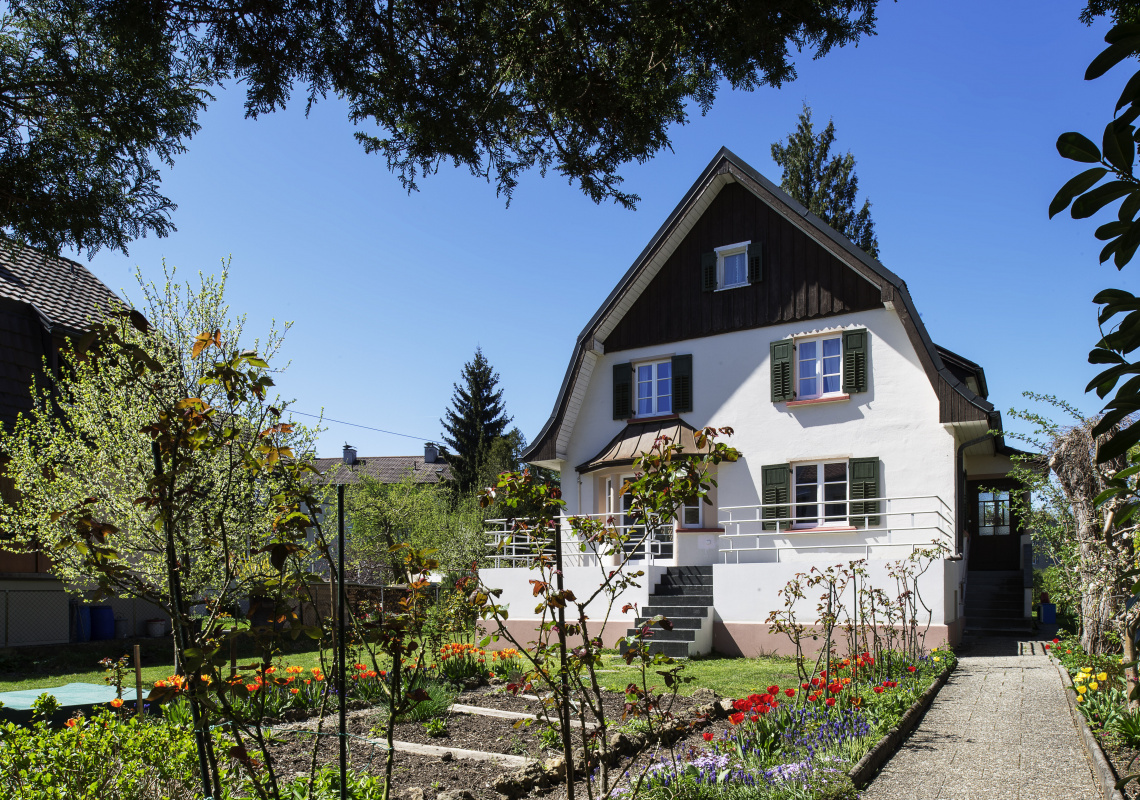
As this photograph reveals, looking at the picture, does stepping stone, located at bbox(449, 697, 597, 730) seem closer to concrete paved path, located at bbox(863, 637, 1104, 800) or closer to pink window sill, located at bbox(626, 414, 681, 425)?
concrete paved path, located at bbox(863, 637, 1104, 800)

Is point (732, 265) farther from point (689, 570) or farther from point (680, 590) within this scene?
point (680, 590)

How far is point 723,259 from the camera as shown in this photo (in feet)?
58.4

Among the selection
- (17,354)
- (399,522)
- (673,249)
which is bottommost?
(399,522)

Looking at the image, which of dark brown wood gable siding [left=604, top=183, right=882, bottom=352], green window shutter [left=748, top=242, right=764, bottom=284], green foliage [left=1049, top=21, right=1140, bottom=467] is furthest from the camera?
green window shutter [left=748, top=242, right=764, bottom=284]

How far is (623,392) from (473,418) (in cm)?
2168

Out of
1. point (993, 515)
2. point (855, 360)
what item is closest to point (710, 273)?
point (855, 360)

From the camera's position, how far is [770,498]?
16453mm

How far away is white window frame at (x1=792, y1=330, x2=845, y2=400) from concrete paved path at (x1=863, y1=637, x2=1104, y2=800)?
708cm

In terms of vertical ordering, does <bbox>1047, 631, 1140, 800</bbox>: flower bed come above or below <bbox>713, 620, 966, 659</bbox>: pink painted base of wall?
above

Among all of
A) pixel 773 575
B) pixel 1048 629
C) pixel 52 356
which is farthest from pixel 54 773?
pixel 1048 629

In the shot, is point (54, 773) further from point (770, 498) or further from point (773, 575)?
point (770, 498)

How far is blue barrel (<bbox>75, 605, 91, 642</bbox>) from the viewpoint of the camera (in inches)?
675

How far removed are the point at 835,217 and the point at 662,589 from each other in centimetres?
1615

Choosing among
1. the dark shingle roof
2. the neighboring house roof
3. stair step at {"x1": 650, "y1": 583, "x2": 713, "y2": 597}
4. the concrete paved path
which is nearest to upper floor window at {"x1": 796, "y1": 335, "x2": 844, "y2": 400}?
stair step at {"x1": 650, "y1": 583, "x2": 713, "y2": 597}
